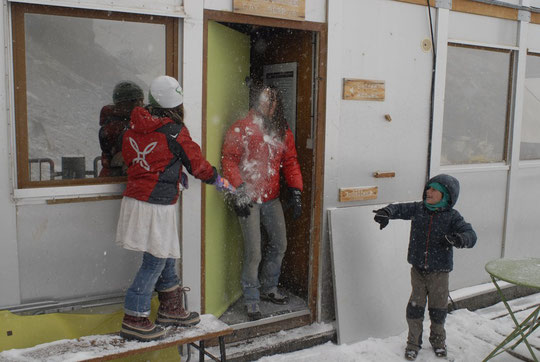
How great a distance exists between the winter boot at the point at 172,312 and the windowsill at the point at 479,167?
9.54 feet

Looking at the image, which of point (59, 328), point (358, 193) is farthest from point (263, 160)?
point (59, 328)

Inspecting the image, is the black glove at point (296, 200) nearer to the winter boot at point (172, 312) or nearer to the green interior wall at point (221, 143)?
the green interior wall at point (221, 143)

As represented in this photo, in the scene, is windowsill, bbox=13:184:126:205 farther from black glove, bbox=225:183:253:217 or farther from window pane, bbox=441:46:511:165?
window pane, bbox=441:46:511:165

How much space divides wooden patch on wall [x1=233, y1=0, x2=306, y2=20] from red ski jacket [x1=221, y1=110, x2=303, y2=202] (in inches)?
33.3

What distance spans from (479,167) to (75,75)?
4.00 metres

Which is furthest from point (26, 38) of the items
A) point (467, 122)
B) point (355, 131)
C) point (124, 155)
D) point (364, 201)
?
point (467, 122)

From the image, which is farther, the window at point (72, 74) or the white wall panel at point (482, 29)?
the white wall panel at point (482, 29)

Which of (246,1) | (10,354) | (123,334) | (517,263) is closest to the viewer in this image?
(10,354)

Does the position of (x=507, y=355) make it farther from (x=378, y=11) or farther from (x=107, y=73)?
(x=107, y=73)

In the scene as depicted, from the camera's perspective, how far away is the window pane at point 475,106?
5.39 meters

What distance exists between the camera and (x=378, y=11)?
459 centimetres

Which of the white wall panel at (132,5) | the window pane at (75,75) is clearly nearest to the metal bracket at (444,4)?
the white wall panel at (132,5)

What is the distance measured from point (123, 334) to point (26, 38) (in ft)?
6.03

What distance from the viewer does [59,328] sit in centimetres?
337
